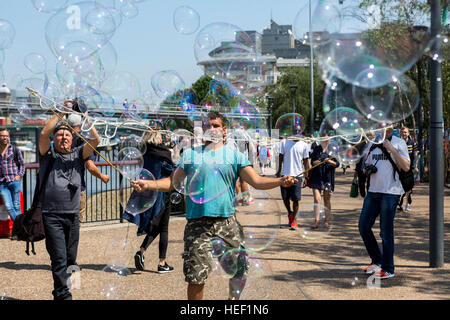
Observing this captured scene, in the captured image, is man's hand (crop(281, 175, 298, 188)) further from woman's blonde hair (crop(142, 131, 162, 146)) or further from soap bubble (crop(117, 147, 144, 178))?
woman's blonde hair (crop(142, 131, 162, 146))

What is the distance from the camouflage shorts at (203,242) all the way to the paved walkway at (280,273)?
561 mm

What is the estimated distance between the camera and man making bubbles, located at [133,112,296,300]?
374cm

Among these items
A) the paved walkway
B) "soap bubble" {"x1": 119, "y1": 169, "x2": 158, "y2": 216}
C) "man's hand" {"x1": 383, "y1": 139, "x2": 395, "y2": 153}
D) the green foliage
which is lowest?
the paved walkway

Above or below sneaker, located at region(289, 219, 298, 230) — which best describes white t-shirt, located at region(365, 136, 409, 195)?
above

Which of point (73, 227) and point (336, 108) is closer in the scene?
point (73, 227)

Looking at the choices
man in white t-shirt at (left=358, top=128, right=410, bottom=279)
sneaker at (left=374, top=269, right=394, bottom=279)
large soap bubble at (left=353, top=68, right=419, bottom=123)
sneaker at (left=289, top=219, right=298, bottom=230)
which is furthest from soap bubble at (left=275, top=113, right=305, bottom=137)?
sneaker at (left=289, top=219, right=298, bottom=230)

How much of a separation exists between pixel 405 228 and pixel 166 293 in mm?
4850

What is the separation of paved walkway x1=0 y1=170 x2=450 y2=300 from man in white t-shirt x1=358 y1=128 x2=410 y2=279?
0.23 meters

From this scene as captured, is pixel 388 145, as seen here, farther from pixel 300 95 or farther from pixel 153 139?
pixel 300 95

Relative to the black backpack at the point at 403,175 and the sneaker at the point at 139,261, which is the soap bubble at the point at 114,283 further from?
the black backpack at the point at 403,175

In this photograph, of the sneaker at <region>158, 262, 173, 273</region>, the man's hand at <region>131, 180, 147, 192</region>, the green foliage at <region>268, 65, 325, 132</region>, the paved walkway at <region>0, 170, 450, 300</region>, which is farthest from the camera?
the green foliage at <region>268, 65, 325, 132</region>

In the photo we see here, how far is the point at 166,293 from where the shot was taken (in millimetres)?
5082
